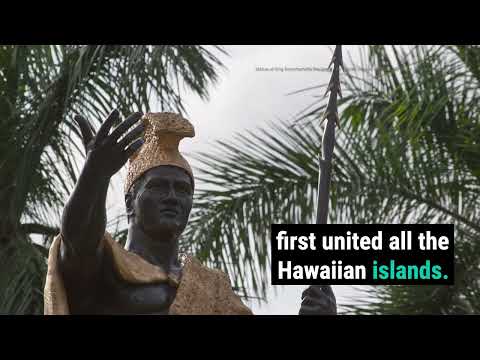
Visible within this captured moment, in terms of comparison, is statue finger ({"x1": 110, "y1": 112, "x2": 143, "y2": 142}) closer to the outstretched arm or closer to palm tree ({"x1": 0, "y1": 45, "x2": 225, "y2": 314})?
the outstretched arm

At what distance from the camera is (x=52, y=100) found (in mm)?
16516

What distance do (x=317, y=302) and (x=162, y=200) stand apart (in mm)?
988

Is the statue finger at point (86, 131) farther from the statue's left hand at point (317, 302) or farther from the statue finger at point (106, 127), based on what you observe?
the statue's left hand at point (317, 302)

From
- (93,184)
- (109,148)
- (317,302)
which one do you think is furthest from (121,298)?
(317,302)

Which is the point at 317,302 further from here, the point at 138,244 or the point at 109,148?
the point at 109,148

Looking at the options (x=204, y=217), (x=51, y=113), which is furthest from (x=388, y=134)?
(x=51, y=113)

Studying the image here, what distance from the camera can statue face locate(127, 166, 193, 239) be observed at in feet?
33.6

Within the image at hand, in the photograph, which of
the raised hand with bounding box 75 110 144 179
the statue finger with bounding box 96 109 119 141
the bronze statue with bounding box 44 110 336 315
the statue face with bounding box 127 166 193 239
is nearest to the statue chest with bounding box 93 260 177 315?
the bronze statue with bounding box 44 110 336 315

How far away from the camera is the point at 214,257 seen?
52.5 ft

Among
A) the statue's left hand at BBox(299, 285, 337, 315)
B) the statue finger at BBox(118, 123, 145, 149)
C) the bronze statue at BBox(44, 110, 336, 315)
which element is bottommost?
the statue's left hand at BBox(299, 285, 337, 315)

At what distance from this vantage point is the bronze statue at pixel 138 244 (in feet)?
31.2

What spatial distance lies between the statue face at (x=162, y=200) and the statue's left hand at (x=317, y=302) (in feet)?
2.55

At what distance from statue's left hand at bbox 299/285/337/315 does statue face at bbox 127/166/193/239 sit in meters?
0.78

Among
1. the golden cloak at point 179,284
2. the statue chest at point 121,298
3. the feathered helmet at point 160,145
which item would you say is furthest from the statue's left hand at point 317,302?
the feathered helmet at point 160,145
